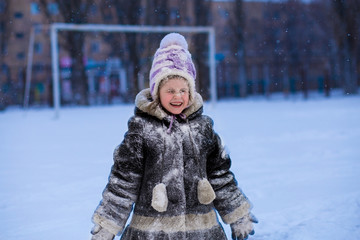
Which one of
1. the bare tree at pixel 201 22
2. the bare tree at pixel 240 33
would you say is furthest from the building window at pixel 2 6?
the bare tree at pixel 240 33

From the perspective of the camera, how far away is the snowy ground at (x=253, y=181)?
346 centimetres

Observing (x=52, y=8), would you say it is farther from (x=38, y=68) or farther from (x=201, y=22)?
(x=201, y=22)

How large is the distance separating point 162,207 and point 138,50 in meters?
26.8

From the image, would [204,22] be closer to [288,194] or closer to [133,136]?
[288,194]

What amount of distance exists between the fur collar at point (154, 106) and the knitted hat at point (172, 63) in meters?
0.04

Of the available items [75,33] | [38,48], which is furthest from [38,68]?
[38,48]

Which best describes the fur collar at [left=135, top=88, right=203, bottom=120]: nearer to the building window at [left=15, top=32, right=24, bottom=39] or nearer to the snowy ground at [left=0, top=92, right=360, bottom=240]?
the snowy ground at [left=0, top=92, right=360, bottom=240]

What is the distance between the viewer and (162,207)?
1.98 m

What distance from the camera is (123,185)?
207 centimetres

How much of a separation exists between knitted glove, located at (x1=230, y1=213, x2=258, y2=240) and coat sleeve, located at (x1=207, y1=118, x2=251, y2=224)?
21 millimetres

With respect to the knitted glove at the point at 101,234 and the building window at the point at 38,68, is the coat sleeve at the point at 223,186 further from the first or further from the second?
the building window at the point at 38,68

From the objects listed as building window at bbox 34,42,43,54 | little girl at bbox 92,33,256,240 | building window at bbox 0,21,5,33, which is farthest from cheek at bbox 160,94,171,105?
building window at bbox 34,42,43,54

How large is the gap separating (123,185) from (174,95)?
0.48 meters

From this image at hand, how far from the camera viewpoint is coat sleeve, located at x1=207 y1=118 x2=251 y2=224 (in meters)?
2.20
